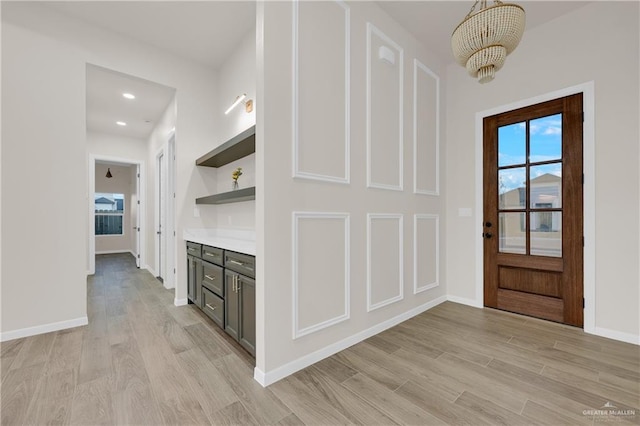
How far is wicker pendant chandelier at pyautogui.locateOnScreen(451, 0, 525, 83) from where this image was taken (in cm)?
159

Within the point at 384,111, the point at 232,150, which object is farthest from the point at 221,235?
the point at 384,111

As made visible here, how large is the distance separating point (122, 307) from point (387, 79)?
4094mm

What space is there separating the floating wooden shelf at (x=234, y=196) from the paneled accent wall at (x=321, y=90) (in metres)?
0.68

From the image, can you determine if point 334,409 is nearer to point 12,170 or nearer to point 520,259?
point 520,259

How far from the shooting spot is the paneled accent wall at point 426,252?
319cm

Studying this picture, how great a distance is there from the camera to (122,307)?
11.3 feet

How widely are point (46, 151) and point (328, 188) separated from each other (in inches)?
112

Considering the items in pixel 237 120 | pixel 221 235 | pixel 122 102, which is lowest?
pixel 221 235

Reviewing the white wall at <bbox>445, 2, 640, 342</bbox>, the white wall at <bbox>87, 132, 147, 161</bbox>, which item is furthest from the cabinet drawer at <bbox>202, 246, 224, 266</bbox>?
the white wall at <bbox>87, 132, 147, 161</bbox>

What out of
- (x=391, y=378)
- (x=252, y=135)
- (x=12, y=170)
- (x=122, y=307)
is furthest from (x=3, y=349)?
(x=391, y=378)

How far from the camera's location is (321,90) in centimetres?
222

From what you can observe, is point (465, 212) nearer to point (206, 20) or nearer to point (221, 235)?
point (221, 235)

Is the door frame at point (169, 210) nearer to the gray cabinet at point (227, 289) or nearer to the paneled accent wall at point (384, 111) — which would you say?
the gray cabinet at point (227, 289)

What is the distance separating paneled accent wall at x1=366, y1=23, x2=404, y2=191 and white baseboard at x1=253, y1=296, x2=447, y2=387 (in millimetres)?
1361
